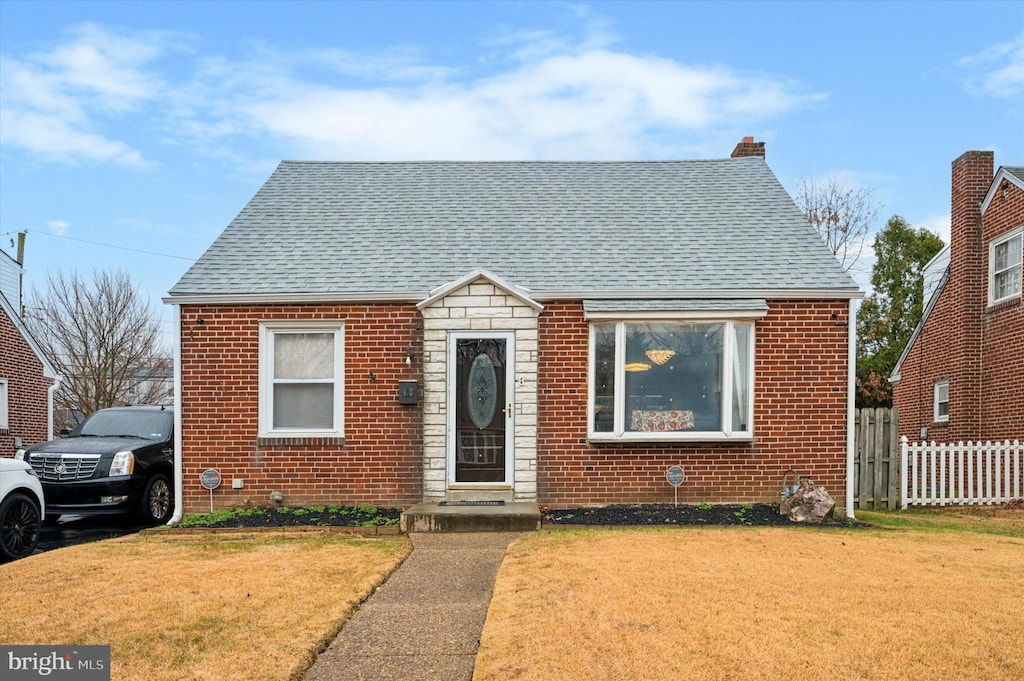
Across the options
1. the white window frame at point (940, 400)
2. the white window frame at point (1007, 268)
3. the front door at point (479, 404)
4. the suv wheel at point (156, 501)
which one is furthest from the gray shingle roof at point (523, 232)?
the white window frame at point (940, 400)

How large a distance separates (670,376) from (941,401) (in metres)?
11.7

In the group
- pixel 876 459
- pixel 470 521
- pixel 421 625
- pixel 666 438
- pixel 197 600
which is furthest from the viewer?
pixel 876 459

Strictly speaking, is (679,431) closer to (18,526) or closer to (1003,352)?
(18,526)

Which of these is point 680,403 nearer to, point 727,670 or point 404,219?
point 404,219

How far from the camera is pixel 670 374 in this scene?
37.8 feet

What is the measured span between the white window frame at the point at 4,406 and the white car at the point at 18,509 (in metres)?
14.7

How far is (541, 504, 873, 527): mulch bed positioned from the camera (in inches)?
417

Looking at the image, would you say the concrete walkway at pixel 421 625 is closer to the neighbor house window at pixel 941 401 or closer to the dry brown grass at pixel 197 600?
the dry brown grass at pixel 197 600

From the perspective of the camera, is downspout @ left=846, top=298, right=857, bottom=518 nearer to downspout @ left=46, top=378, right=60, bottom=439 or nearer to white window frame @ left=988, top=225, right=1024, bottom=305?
white window frame @ left=988, top=225, right=1024, bottom=305

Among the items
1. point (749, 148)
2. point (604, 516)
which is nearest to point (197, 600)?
point (604, 516)

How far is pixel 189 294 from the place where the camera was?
11.6 m

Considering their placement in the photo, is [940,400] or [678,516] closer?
[678,516]

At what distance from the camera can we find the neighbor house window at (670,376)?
11445 mm

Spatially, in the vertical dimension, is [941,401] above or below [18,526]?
above
